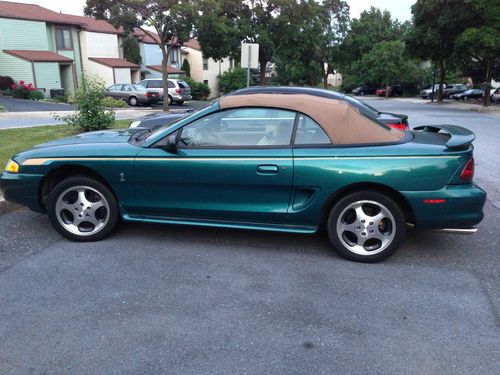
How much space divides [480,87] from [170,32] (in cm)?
3380

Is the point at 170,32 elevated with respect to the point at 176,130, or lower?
elevated

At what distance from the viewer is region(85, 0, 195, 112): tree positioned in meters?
21.2

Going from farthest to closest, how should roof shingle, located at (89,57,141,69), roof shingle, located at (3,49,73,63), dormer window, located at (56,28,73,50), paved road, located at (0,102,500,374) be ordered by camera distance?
roof shingle, located at (89,57,141,69)
dormer window, located at (56,28,73,50)
roof shingle, located at (3,49,73,63)
paved road, located at (0,102,500,374)

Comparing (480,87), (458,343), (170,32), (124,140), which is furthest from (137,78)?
(458,343)

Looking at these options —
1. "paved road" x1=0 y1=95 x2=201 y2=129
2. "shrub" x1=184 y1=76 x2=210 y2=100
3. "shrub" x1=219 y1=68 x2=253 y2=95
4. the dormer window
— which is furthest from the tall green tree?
the dormer window

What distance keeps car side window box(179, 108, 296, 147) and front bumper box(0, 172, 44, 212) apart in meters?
1.60

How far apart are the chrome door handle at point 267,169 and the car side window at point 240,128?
24 cm

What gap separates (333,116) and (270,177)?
832mm

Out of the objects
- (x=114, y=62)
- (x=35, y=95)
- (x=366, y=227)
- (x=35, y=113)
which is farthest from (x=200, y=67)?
(x=366, y=227)

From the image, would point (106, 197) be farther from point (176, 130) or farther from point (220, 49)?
point (220, 49)

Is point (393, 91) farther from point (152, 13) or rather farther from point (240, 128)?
point (240, 128)

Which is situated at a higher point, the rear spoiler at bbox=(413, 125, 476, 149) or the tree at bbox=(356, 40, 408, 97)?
the tree at bbox=(356, 40, 408, 97)

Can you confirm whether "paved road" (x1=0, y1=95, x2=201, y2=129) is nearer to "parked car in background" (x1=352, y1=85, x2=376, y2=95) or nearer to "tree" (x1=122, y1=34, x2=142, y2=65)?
"tree" (x1=122, y1=34, x2=142, y2=65)

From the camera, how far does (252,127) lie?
4.36 meters
